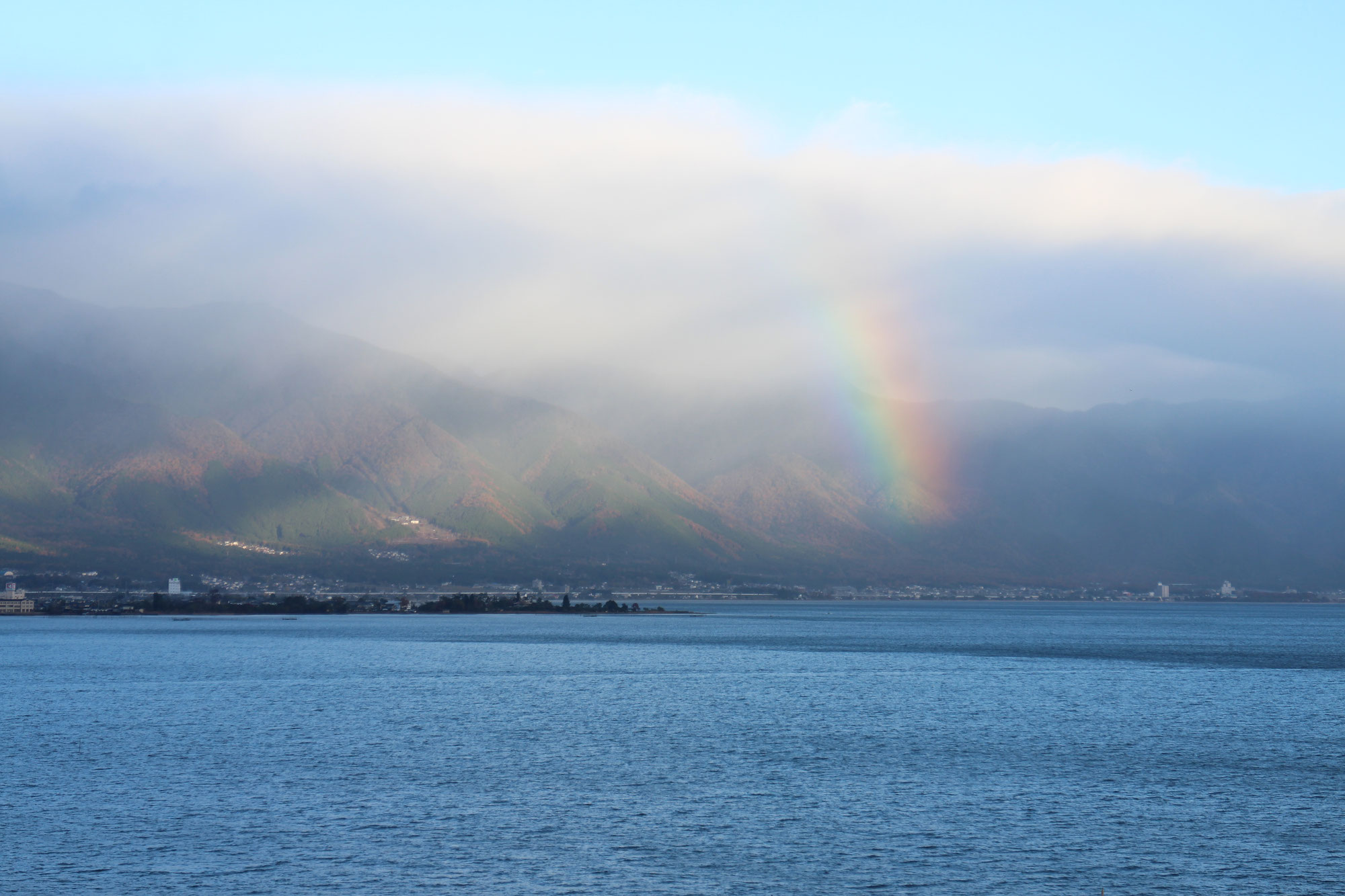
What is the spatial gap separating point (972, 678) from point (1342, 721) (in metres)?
33.0

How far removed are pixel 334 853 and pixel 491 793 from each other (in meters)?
10.6

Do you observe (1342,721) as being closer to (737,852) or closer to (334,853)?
(737,852)

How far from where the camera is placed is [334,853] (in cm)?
3656

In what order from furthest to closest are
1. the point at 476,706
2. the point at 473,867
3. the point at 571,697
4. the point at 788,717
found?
1. the point at 571,697
2. the point at 476,706
3. the point at 788,717
4. the point at 473,867

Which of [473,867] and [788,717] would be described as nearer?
[473,867]

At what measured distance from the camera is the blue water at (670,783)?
114 ft

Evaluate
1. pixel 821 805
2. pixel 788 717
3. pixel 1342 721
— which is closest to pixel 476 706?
pixel 788 717

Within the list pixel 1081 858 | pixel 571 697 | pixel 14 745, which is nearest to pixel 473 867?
pixel 1081 858

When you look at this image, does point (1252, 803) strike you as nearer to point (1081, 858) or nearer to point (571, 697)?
point (1081, 858)

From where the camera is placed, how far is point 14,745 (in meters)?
58.8

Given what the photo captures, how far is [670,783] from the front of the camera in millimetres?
49000

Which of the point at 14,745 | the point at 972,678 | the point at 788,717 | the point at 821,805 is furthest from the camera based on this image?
the point at 972,678

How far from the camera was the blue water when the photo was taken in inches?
→ 1372

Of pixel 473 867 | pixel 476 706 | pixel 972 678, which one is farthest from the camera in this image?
pixel 972 678
